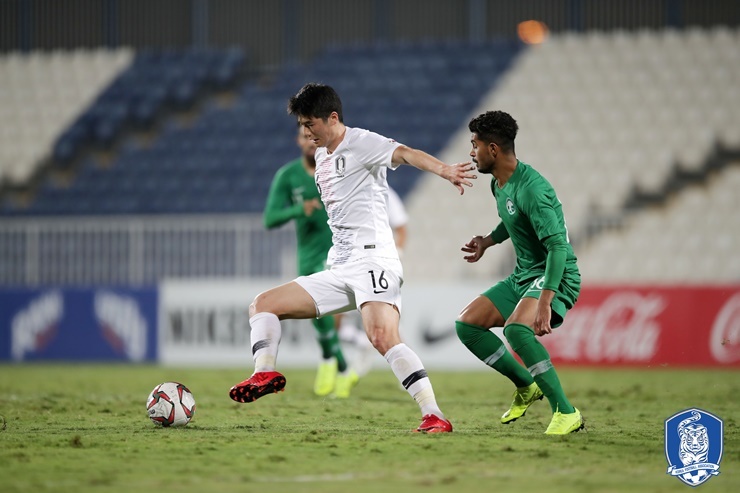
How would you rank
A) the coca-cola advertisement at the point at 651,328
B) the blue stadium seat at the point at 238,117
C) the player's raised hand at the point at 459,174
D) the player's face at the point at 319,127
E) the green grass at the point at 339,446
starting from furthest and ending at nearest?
1. the blue stadium seat at the point at 238,117
2. the coca-cola advertisement at the point at 651,328
3. the player's face at the point at 319,127
4. the player's raised hand at the point at 459,174
5. the green grass at the point at 339,446

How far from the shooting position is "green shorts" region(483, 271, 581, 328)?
733 cm

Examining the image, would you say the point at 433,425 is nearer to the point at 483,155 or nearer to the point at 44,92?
the point at 483,155

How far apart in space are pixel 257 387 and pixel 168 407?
2.88ft

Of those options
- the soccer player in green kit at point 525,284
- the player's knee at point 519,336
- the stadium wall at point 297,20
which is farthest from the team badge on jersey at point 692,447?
the stadium wall at point 297,20

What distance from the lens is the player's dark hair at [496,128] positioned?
7.29 m

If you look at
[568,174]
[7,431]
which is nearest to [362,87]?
[568,174]

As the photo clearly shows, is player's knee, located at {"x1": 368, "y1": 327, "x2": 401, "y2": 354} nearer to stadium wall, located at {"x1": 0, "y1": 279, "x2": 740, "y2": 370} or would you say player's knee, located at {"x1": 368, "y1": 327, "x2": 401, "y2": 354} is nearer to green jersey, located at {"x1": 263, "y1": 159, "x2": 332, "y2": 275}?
green jersey, located at {"x1": 263, "y1": 159, "x2": 332, "y2": 275}

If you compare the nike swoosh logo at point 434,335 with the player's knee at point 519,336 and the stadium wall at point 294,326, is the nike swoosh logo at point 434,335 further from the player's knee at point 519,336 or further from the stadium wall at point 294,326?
the player's knee at point 519,336

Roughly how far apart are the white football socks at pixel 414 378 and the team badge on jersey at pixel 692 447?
1646 millimetres

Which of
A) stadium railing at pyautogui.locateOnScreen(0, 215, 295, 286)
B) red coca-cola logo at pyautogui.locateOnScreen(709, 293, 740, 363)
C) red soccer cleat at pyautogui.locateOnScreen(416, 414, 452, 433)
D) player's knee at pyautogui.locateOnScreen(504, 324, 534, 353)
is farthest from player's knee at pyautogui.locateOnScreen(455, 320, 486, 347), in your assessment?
stadium railing at pyautogui.locateOnScreen(0, 215, 295, 286)

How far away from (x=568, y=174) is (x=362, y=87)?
507 cm

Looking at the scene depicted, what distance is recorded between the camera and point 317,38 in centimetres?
2531

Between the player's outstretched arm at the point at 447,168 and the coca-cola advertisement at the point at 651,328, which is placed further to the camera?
the coca-cola advertisement at the point at 651,328

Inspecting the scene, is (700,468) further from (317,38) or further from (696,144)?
(317,38)
